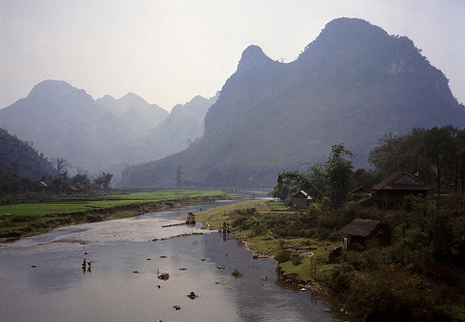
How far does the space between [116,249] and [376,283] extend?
4298 cm

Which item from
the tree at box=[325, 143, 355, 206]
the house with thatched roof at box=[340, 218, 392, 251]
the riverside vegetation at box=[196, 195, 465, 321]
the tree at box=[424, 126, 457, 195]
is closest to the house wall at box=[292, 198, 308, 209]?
the tree at box=[325, 143, 355, 206]

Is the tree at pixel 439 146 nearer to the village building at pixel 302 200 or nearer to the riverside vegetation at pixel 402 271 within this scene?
the riverside vegetation at pixel 402 271

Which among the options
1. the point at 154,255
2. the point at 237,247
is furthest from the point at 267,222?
the point at 154,255

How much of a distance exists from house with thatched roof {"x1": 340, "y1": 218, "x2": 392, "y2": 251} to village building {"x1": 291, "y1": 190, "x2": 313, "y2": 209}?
4130 cm

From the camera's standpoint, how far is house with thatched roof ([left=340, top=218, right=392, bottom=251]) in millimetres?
39872

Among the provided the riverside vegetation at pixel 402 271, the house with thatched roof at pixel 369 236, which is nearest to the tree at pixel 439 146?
the riverside vegetation at pixel 402 271

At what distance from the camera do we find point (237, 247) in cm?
5741

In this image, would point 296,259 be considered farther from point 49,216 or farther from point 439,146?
point 49,216

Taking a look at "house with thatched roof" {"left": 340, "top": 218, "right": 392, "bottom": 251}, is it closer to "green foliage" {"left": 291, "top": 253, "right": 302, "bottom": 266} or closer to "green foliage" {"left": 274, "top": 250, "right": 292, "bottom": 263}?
"green foliage" {"left": 291, "top": 253, "right": 302, "bottom": 266}

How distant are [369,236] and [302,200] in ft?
145

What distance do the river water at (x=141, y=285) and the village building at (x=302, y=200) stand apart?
97.1 feet

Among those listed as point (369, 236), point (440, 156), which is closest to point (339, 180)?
point (440, 156)

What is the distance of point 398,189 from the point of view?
5403cm

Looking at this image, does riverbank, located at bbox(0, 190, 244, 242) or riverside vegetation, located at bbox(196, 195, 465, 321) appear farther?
riverbank, located at bbox(0, 190, 244, 242)
